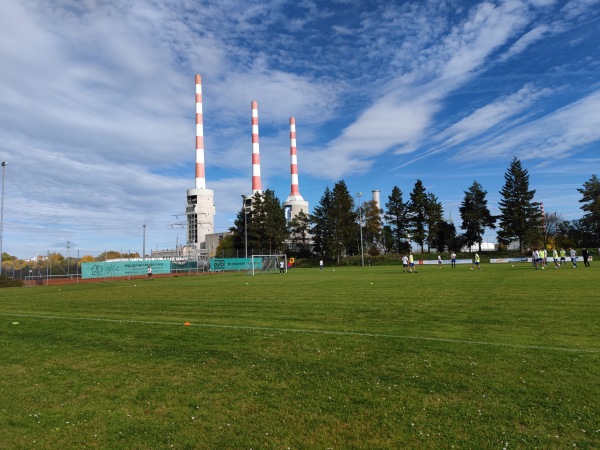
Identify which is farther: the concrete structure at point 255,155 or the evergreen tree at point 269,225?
the concrete structure at point 255,155

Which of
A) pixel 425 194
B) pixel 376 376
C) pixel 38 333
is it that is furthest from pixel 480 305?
pixel 425 194

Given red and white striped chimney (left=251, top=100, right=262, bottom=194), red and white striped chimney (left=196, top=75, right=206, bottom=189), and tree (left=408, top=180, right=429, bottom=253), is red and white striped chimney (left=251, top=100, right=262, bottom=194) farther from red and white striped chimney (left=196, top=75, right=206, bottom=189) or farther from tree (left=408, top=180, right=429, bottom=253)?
tree (left=408, top=180, right=429, bottom=253)

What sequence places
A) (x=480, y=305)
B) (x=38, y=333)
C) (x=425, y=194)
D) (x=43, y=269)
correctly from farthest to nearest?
(x=425, y=194) < (x=43, y=269) < (x=480, y=305) < (x=38, y=333)

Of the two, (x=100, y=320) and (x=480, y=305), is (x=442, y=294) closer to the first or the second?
(x=480, y=305)

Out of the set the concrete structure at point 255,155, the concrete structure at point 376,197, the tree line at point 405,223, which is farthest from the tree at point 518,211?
the concrete structure at point 255,155

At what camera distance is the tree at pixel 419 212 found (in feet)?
244

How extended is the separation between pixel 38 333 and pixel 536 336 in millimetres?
11470

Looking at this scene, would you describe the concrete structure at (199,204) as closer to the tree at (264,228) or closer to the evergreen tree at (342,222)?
the tree at (264,228)

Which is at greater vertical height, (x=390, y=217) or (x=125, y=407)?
(x=390, y=217)

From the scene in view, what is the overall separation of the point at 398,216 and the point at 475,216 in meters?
A: 13.8

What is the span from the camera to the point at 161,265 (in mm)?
50375

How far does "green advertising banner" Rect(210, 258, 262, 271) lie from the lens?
5584cm

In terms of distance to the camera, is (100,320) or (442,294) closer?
(100,320)

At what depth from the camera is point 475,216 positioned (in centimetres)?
7238
